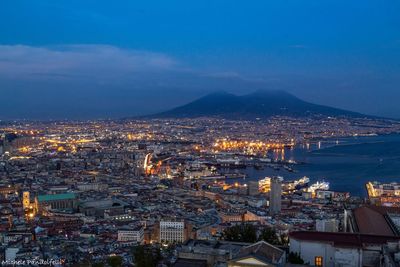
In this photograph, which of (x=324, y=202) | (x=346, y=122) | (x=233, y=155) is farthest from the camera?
(x=346, y=122)

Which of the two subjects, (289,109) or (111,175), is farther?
(289,109)

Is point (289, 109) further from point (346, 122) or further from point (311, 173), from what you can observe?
point (311, 173)

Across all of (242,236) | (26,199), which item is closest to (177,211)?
(26,199)

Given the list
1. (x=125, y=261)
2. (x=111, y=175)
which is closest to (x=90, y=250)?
(x=125, y=261)

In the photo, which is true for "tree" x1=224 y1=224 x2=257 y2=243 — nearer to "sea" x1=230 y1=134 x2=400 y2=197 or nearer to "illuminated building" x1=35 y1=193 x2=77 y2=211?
"illuminated building" x1=35 y1=193 x2=77 y2=211

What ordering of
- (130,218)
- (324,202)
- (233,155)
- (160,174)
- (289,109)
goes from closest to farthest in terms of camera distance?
(130,218) → (324,202) → (160,174) → (233,155) → (289,109)

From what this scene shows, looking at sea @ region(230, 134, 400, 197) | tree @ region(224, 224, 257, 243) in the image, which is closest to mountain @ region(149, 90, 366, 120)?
sea @ region(230, 134, 400, 197)

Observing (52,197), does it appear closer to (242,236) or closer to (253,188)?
(253,188)
